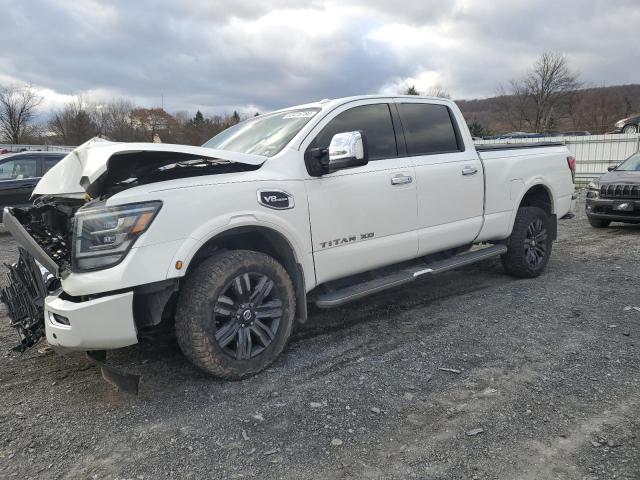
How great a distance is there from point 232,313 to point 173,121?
204ft

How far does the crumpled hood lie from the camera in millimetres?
2896

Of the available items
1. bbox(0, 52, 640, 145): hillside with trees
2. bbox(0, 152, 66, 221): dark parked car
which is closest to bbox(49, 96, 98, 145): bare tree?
bbox(0, 52, 640, 145): hillside with trees

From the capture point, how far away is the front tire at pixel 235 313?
305 cm

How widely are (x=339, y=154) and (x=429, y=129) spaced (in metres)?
1.58

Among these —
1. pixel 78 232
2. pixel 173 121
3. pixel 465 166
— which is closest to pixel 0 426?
pixel 78 232

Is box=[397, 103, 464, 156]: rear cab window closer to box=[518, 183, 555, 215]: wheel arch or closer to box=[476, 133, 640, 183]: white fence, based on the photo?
box=[518, 183, 555, 215]: wheel arch

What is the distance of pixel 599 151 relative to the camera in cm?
1808

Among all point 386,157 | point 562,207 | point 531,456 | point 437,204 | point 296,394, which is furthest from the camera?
point 562,207

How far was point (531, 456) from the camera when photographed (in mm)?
2492

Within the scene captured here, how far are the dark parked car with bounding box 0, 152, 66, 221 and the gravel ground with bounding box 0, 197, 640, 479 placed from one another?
23.2 ft

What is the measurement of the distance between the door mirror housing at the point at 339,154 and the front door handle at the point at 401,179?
1.81 ft

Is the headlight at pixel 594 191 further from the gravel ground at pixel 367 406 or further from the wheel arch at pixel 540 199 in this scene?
the gravel ground at pixel 367 406

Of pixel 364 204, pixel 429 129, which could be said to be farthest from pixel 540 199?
pixel 364 204

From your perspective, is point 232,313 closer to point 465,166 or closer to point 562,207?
point 465,166
